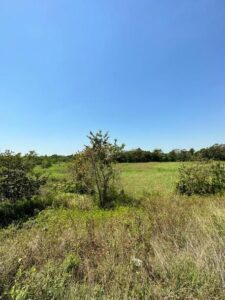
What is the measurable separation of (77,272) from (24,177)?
725 centimetres

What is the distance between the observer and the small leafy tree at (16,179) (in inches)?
386

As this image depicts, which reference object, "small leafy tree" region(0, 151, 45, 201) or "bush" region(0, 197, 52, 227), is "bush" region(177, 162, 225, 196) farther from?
"small leafy tree" region(0, 151, 45, 201)

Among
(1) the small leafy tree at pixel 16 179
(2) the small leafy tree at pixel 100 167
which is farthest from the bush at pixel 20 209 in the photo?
(2) the small leafy tree at pixel 100 167

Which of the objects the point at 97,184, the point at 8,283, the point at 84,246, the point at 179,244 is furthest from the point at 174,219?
the point at 97,184

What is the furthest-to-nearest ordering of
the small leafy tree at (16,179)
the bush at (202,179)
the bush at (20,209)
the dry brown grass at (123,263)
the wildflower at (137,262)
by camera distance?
1. the bush at (202,179)
2. the small leafy tree at (16,179)
3. the bush at (20,209)
4. the wildflower at (137,262)
5. the dry brown grass at (123,263)

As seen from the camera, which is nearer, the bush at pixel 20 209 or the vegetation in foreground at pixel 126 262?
the vegetation in foreground at pixel 126 262

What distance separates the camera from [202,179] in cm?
1147

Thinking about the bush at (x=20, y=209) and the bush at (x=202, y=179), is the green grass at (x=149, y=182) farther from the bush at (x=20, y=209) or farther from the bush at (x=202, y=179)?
the bush at (x=20, y=209)

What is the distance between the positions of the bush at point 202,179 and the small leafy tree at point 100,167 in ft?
10.5

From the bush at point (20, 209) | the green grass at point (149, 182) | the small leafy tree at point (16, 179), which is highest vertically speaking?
the small leafy tree at point (16, 179)

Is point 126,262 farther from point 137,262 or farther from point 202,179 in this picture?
point 202,179

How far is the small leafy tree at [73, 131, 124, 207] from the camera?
10.8m

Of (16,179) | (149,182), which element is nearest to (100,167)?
(16,179)

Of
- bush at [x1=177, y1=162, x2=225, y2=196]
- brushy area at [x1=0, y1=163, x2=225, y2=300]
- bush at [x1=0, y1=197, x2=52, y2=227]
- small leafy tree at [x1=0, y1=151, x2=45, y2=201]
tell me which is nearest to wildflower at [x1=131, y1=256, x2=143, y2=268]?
brushy area at [x1=0, y1=163, x2=225, y2=300]
